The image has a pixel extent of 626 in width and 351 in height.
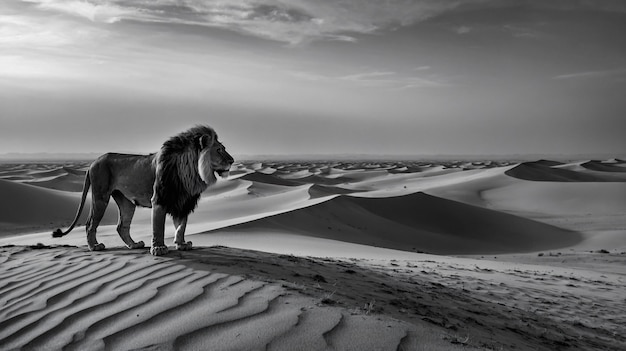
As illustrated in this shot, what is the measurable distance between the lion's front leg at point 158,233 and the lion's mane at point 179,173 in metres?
0.08

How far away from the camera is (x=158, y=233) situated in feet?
16.9

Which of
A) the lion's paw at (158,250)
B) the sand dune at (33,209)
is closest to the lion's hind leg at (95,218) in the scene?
the lion's paw at (158,250)

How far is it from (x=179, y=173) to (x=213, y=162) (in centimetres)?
42

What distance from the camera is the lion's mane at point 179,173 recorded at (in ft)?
17.2

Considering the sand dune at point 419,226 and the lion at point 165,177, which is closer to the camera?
the lion at point 165,177

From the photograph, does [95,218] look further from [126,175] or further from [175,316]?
[175,316]

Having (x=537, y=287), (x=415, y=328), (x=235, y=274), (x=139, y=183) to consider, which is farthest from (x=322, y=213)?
(x=415, y=328)

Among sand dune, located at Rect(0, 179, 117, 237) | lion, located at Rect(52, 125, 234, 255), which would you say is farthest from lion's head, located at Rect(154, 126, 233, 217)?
sand dune, located at Rect(0, 179, 117, 237)

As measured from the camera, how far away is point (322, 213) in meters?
15.7

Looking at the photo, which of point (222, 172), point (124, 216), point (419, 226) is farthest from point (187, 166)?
point (419, 226)

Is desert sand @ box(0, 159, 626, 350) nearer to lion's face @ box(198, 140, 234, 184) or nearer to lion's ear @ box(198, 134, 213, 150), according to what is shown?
lion's face @ box(198, 140, 234, 184)

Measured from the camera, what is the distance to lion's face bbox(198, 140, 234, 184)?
528 cm

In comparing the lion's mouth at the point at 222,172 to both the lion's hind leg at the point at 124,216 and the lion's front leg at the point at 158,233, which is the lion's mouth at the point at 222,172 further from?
the lion's hind leg at the point at 124,216

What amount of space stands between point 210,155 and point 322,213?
10600 millimetres
